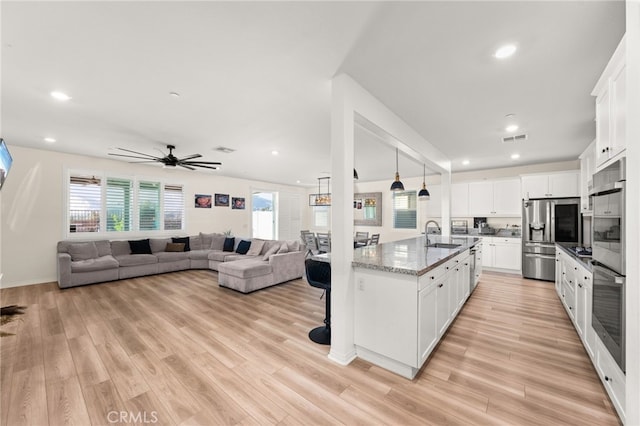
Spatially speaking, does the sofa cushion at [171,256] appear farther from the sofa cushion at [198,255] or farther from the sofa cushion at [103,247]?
the sofa cushion at [103,247]

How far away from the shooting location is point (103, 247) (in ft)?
18.6

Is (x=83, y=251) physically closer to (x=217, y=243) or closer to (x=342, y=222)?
(x=217, y=243)

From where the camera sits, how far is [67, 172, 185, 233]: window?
5668mm

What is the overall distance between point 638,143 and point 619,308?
106cm

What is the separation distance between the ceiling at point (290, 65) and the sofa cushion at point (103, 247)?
2402 millimetres

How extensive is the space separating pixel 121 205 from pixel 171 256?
177 centimetres

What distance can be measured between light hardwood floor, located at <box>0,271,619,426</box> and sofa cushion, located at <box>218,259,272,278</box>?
839 mm

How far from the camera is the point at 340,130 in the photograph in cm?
243

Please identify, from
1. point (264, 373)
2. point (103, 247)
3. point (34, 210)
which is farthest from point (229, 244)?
point (264, 373)

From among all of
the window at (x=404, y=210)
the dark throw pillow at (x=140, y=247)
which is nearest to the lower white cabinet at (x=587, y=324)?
the window at (x=404, y=210)

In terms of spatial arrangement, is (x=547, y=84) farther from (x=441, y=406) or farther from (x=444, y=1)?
(x=441, y=406)

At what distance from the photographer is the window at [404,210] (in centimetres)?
812

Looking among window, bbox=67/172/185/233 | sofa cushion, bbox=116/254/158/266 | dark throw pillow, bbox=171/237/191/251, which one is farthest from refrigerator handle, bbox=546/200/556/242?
window, bbox=67/172/185/233

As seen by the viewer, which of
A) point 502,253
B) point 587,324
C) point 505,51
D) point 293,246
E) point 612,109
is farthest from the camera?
point 502,253
